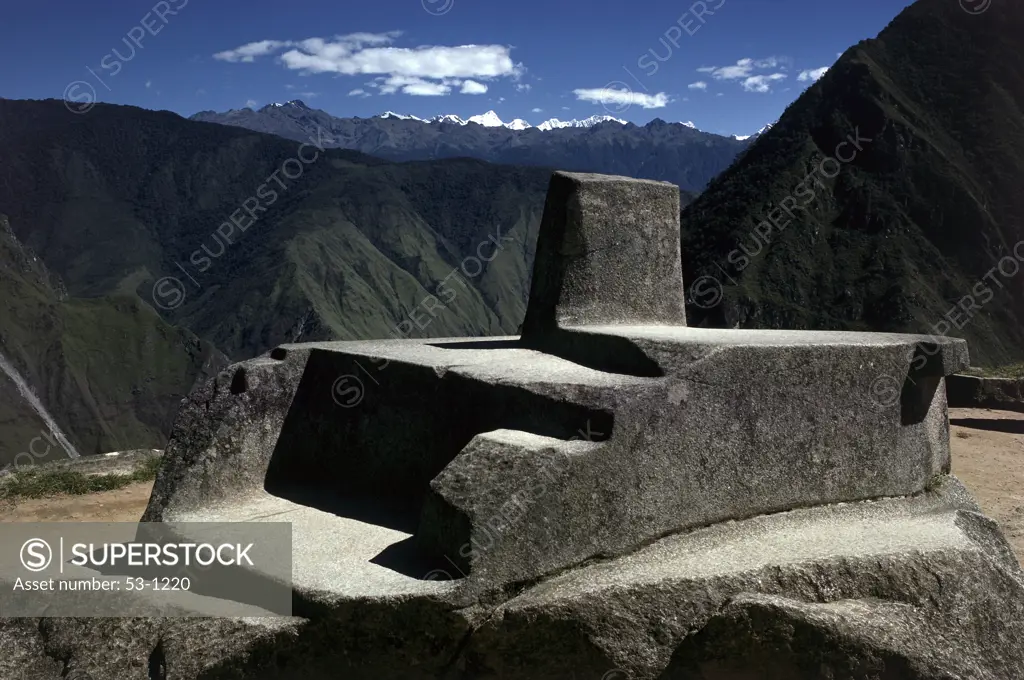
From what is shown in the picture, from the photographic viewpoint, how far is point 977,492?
32.8 feet

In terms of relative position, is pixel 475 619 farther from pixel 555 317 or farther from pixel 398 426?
pixel 555 317

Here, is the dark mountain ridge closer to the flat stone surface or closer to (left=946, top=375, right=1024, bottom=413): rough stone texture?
(left=946, top=375, right=1024, bottom=413): rough stone texture

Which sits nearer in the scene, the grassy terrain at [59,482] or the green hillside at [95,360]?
the grassy terrain at [59,482]

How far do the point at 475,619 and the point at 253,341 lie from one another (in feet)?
216

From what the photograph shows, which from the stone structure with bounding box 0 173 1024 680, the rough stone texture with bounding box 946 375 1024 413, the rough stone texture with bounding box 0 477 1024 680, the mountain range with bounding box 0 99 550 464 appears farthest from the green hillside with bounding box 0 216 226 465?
the rough stone texture with bounding box 0 477 1024 680

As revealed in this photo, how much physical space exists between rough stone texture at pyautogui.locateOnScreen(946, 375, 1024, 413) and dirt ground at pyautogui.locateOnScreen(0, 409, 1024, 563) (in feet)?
4.19

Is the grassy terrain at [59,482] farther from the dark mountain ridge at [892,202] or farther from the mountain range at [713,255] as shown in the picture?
the dark mountain ridge at [892,202]

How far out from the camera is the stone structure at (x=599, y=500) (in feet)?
15.6

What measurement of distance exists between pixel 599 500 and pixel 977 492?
268 inches

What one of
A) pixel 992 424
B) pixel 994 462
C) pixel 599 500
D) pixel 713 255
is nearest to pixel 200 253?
pixel 713 255

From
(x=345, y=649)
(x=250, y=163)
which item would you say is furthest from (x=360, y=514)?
(x=250, y=163)

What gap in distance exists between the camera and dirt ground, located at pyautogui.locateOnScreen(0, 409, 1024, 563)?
8.81 m

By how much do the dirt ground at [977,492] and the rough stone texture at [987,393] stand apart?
4.19 ft

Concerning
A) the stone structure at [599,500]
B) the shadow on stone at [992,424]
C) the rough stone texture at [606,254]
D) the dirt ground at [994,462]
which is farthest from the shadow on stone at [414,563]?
the shadow on stone at [992,424]
